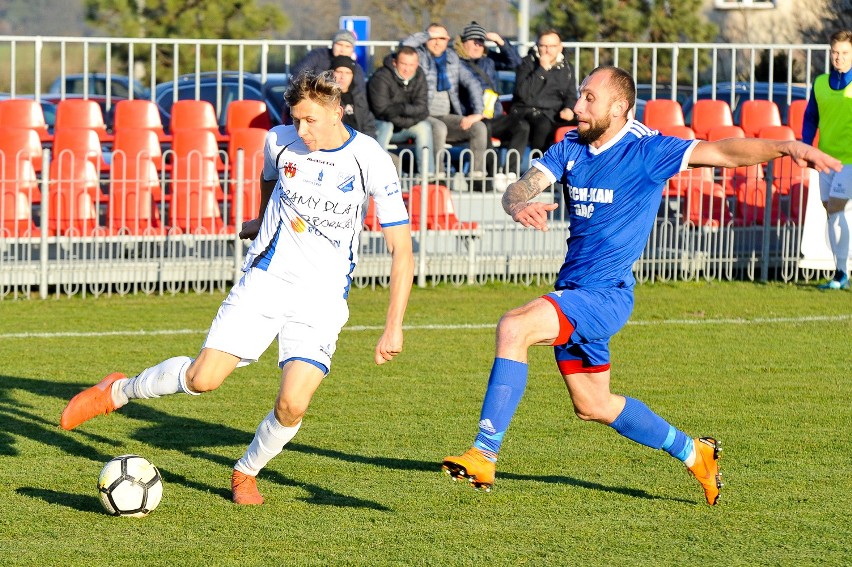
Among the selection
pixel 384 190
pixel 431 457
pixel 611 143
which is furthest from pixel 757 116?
pixel 384 190

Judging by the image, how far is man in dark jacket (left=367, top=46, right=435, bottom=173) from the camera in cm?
1427

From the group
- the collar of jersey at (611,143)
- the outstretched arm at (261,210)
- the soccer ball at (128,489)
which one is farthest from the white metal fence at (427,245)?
the collar of jersey at (611,143)

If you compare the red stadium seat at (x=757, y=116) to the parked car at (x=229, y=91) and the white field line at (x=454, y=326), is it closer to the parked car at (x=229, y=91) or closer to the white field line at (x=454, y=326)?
the white field line at (x=454, y=326)

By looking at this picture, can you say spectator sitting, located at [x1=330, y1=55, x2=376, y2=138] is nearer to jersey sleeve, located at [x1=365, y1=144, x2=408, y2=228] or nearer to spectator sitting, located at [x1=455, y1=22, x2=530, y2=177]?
spectator sitting, located at [x1=455, y1=22, x2=530, y2=177]

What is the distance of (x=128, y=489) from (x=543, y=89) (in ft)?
33.0

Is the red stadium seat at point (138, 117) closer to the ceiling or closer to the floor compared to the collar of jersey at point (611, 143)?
closer to the ceiling

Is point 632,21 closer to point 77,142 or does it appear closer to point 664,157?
point 77,142

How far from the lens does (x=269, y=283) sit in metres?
5.85

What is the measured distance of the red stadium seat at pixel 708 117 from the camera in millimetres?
16500

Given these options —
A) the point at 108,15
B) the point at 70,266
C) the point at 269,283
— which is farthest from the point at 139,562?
the point at 108,15

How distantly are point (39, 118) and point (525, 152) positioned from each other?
5.25 m

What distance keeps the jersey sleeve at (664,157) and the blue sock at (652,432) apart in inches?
40.1

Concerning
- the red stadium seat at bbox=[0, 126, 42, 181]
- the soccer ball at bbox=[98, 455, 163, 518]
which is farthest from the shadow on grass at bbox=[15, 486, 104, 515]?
the red stadium seat at bbox=[0, 126, 42, 181]

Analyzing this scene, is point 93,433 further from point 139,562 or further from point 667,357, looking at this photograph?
point 667,357
